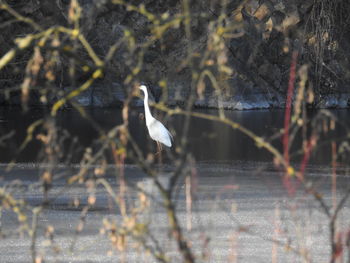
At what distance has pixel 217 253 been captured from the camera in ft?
19.4

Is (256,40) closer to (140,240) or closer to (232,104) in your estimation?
(232,104)

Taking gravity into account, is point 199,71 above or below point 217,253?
above

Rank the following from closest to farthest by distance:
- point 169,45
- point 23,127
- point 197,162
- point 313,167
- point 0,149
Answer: point 313,167, point 197,162, point 0,149, point 23,127, point 169,45

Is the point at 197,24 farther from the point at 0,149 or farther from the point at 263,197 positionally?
the point at 263,197

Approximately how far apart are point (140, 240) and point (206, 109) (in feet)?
72.2

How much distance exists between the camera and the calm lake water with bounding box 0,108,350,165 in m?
12.9

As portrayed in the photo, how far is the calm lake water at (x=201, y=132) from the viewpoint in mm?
12914

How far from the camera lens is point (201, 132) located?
55.0 ft

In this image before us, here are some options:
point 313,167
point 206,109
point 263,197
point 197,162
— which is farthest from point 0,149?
point 206,109

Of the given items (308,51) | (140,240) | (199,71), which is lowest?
(140,240)

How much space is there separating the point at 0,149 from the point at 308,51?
11.6m

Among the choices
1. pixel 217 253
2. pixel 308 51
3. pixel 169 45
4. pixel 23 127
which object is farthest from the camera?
pixel 169 45

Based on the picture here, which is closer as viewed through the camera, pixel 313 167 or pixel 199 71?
pixel 199 71

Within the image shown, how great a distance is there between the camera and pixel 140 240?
9.10ft
